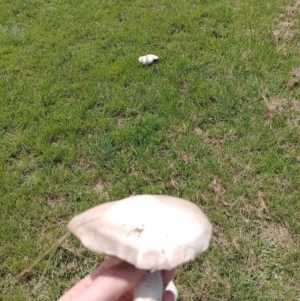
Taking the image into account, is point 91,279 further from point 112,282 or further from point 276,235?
point 276,235

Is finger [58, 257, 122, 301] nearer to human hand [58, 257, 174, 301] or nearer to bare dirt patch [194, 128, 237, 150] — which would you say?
human hand [58, 257, 174, 301]

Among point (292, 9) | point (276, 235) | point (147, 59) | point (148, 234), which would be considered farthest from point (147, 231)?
point (292, 9)

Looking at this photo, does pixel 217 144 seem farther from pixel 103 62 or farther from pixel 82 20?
pixel 82 20

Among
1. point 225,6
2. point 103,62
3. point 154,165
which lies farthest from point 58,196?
point 225,6

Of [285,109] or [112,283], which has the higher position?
[112,283]

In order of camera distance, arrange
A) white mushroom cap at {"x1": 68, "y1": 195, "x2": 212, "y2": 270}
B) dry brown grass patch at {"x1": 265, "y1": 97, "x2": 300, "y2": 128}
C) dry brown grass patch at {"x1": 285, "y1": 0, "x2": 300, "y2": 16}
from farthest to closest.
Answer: dry brown grass patch at {"x1": 285, "y1": 0, "x2": 300, "y2": 16}
dry brown grass patch at {"x1": 265, "y1": 97, "x2": 300, "y2": 128}
white mushroom cap at {"x1": 68, "y1": 195, "x2": 212, "y2": 270}

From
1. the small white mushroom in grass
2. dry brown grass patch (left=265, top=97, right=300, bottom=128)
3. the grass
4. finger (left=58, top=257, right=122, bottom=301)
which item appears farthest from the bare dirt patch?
finger (left=58, top=257, right=122, bottom=301)
